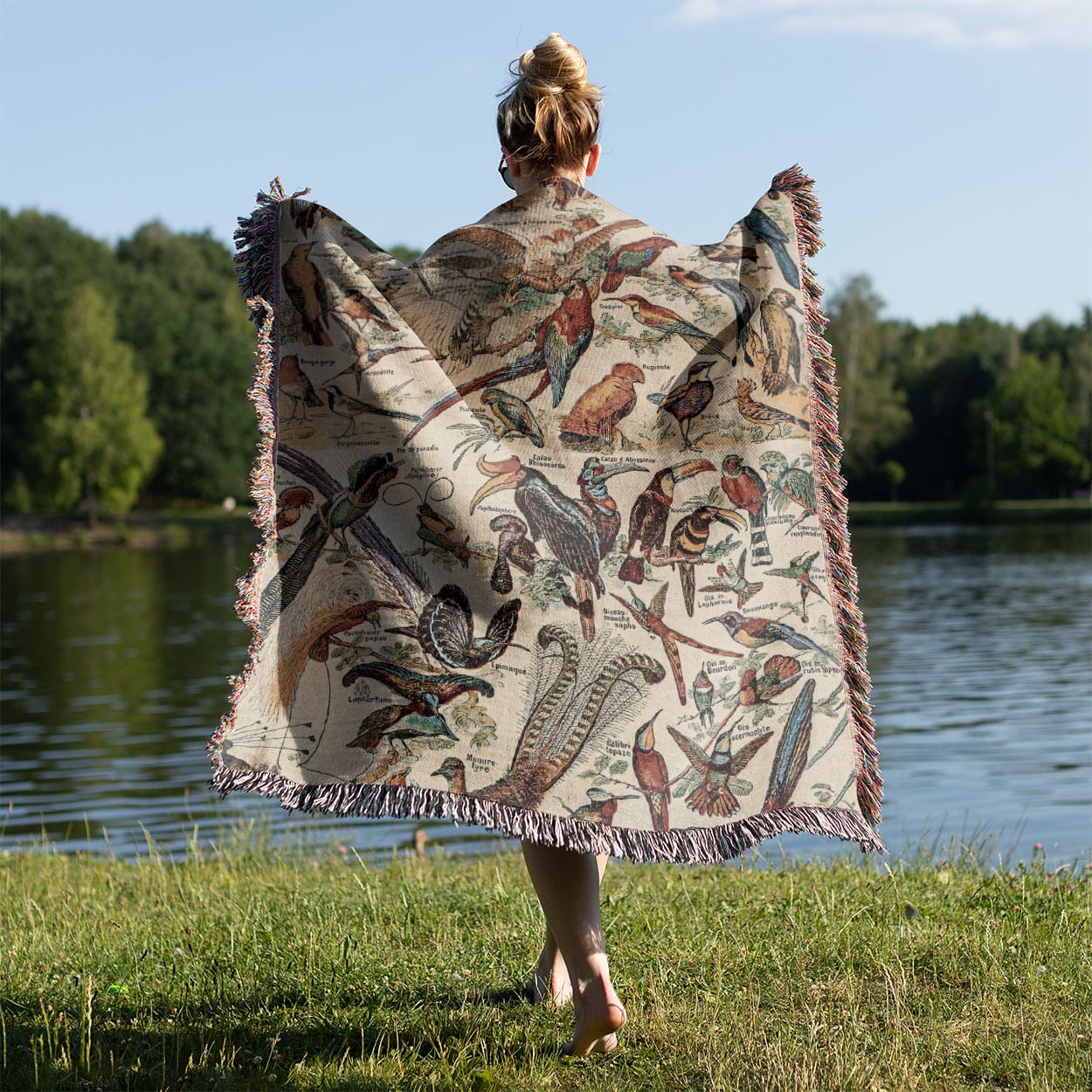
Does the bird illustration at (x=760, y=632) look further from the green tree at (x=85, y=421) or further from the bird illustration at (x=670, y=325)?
the green tree at (x=85, y=421)

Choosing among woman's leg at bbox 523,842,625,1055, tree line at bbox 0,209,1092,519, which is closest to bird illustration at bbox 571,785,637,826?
woman's leg at bbox 523,842,625,1055

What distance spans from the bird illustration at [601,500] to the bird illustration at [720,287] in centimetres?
48

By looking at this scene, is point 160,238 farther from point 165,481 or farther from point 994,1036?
point 994,1036

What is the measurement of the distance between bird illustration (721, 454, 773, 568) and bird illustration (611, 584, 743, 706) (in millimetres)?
256

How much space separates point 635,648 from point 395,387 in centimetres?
84

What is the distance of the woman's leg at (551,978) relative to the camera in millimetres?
3318

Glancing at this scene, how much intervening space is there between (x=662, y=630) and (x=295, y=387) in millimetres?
1083

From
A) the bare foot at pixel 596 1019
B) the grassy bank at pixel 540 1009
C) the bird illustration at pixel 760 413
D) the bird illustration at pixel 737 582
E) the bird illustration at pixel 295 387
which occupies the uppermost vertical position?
the bird illustration at pixel 295 387

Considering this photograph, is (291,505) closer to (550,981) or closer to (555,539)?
(555,539)

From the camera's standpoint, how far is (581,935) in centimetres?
300

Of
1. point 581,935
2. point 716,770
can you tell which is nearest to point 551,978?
point 581,935

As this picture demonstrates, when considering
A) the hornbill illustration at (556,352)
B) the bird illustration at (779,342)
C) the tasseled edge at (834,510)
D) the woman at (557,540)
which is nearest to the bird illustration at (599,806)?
the woman at (557,540)

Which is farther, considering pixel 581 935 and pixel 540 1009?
pixel 540 1009

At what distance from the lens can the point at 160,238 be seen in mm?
75812
